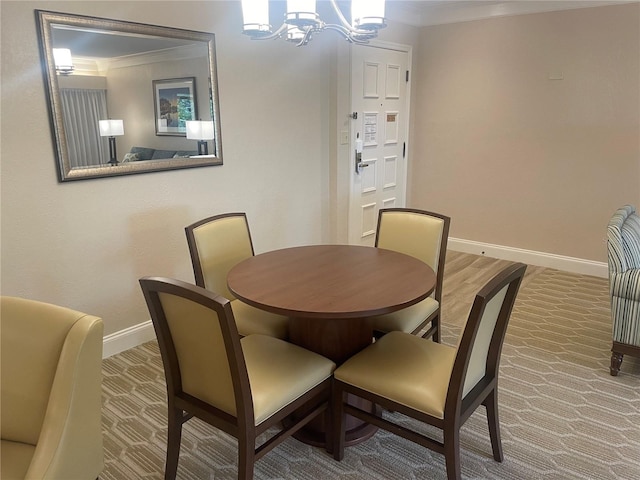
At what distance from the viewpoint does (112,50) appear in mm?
2617

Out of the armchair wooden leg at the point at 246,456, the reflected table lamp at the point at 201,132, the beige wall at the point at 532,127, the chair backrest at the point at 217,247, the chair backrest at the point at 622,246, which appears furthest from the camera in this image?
the beige wall at the point at 532,127

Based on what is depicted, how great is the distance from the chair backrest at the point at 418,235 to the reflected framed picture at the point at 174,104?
1404 mm

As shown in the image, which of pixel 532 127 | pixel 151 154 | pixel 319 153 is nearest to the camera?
pixel 151 154

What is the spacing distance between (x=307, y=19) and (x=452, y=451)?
1730 mm

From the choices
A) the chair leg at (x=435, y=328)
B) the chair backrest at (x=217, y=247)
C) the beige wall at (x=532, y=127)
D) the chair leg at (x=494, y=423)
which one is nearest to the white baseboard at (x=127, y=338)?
the chair backrest at (x=217, y=247)

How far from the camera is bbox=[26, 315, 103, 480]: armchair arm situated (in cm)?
125

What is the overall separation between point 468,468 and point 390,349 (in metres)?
0.60

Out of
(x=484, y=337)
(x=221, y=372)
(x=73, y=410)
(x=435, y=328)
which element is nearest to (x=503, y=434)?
(x=435, y=328)

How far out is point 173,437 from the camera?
180cm

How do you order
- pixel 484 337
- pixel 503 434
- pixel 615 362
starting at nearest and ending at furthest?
pixel 484 337, pixel 503 434, pixel 615 362

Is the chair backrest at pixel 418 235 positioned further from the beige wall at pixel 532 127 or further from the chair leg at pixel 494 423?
the beige wall at pixel 532 127

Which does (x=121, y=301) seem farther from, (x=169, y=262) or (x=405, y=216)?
(x=405, y=216)

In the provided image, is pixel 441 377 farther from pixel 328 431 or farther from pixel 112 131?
pixel 112 131

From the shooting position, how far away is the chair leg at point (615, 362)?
2621 millimetres
